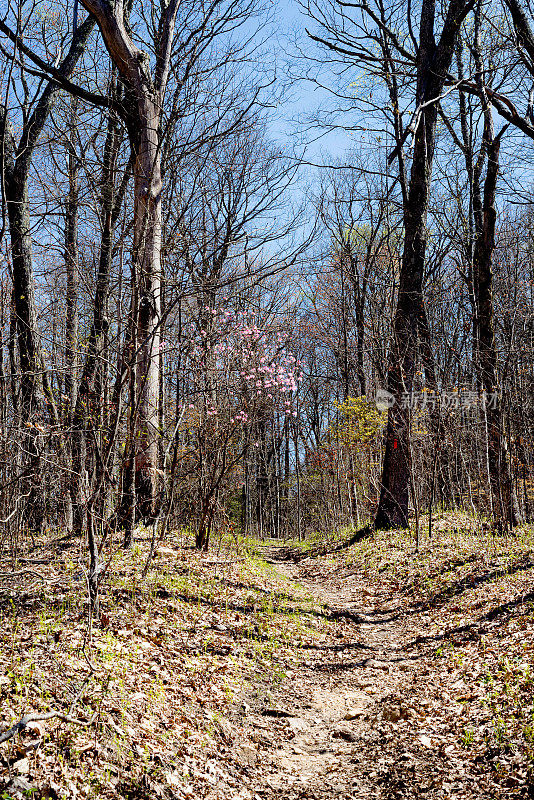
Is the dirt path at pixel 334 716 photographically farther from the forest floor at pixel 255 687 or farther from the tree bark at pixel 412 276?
the tree bark at pixel 412 276

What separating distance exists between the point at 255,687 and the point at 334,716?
71 centimetres

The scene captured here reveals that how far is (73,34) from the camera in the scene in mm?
10133

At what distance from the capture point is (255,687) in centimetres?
452

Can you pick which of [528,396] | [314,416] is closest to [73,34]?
[528,396]

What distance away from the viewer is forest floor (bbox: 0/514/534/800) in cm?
292

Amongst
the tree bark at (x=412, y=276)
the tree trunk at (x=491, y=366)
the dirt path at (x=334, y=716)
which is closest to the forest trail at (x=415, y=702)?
the dirt path at (x=334, y=716)

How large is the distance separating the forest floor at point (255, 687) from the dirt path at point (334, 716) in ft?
0.05

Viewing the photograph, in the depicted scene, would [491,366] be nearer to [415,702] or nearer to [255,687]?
[415,702]

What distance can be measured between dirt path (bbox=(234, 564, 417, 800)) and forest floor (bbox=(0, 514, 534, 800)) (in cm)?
1

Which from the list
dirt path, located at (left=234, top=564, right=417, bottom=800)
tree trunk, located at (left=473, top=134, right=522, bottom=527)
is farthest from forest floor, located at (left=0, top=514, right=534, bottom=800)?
tree trunk, located at (left=473, top=134, right=522, bottom=527)

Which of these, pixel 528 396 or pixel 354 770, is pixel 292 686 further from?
pixel 528 396

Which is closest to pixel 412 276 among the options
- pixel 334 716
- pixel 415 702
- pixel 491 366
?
pixel 491 366

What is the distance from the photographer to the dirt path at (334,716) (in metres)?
3.30

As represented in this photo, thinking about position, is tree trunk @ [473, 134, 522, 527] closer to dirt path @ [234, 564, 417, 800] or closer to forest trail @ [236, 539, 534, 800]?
forest trail @ [236, 539, 534, 800]
